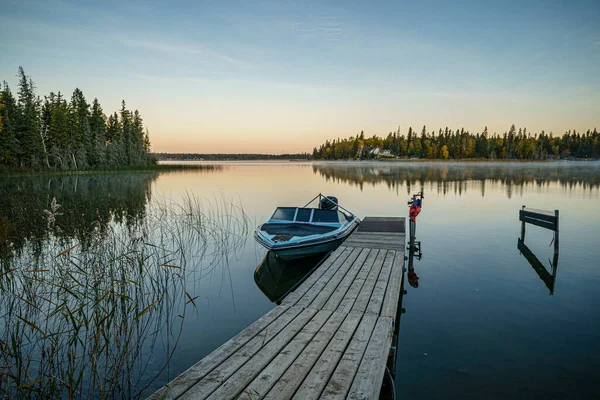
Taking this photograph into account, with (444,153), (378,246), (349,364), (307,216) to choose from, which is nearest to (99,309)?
(349,364)

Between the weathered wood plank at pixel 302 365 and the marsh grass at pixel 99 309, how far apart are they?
1679mm

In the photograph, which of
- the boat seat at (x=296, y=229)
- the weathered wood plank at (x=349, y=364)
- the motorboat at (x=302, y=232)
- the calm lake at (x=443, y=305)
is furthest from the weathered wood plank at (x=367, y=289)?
the boat seat at (x=296, y=229)

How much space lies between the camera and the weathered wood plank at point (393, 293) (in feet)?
19.7

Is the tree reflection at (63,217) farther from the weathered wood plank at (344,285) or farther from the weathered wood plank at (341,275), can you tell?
the weathered wood plank at (344,285)

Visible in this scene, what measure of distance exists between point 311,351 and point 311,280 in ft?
11.0

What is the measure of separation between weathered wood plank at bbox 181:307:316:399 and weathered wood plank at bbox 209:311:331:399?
0.26 ft

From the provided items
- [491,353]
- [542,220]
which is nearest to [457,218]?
[542,220]

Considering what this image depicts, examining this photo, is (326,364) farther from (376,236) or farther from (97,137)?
(97,137)

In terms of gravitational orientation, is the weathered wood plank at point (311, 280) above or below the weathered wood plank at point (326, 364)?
below

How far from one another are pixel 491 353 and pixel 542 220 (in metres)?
9.07

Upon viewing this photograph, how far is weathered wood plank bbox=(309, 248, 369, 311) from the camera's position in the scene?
21.4 feet

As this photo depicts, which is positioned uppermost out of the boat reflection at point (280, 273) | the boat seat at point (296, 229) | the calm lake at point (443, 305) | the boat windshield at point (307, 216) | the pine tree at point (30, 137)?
the pine tree at point (30, 137)

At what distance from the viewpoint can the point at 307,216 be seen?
12906mm

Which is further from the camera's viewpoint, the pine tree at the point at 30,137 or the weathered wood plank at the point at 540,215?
the pine tree at the point at 30,137
